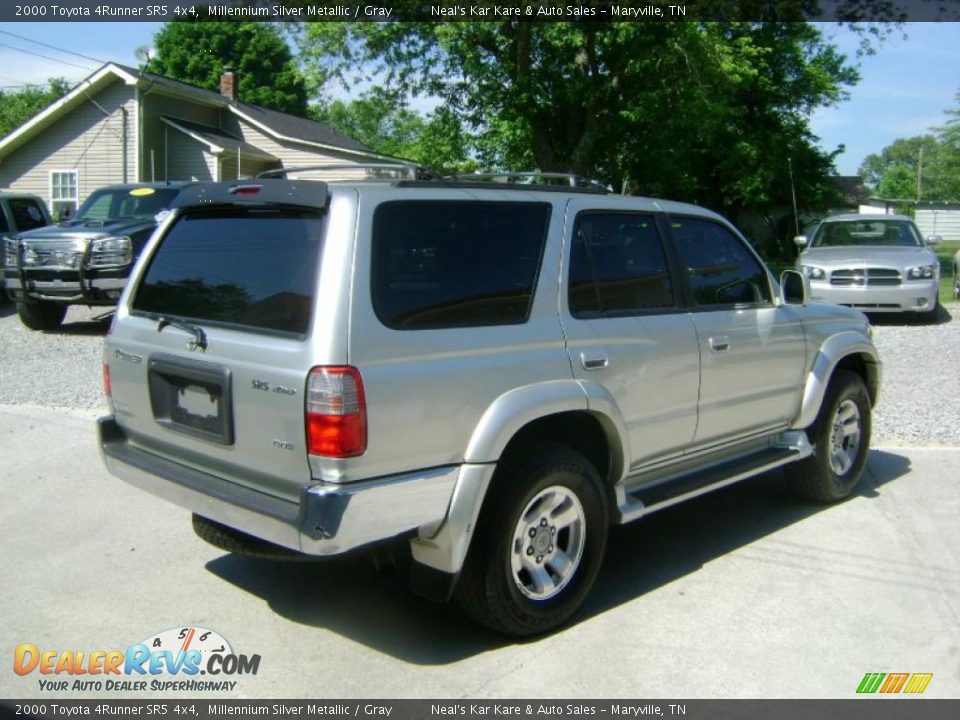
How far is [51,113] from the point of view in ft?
84.9

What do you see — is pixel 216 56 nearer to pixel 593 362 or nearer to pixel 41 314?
pixel 41 314

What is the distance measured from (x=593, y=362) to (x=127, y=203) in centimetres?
1076

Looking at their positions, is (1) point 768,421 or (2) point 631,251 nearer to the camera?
(2) point 631,251

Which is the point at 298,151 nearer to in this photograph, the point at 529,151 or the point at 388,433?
the point at 529,151

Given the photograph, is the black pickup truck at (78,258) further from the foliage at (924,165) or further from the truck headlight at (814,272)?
the foliage at (924,165)

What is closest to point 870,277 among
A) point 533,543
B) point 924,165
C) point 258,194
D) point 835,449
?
point 835,449

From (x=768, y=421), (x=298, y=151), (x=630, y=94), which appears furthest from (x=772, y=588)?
(x=298, y=151)

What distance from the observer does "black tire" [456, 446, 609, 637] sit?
3941 millimetres

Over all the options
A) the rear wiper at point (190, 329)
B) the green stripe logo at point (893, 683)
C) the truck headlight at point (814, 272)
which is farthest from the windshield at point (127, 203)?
the green stripe logo at point (893, 683)

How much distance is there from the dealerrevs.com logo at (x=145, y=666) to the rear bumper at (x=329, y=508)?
24.3 inches

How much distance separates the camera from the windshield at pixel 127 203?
13234 millimetres

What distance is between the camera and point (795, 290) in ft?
18.9

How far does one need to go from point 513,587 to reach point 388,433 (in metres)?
0.96

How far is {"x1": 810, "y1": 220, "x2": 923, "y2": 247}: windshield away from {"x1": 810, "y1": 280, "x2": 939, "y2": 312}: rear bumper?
1.23 meters
